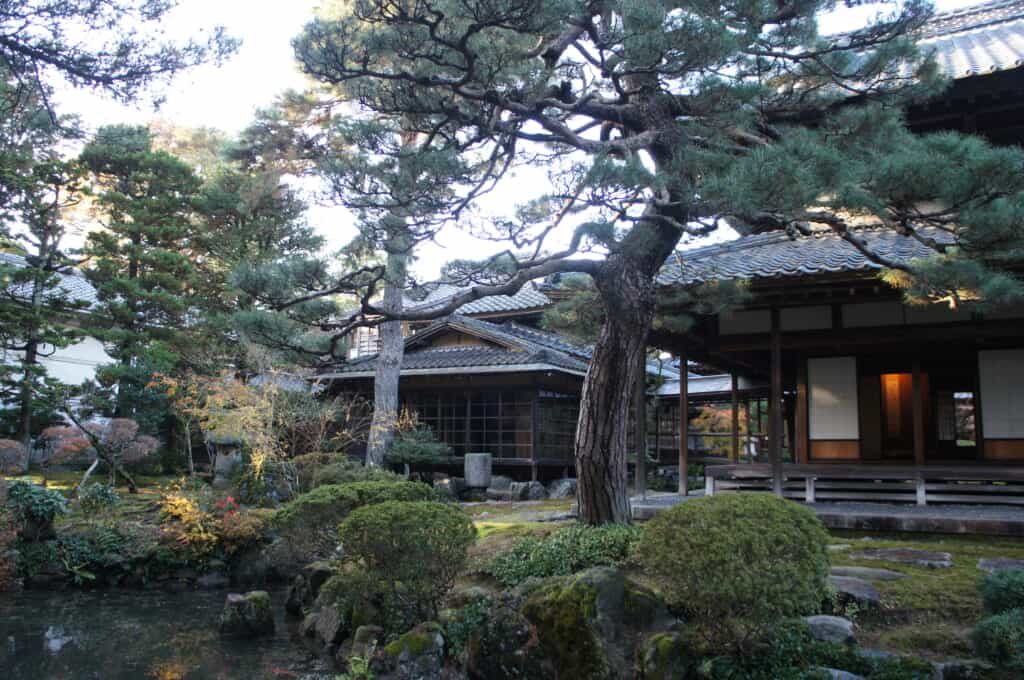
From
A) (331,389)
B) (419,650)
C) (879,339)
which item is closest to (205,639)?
(419,650)

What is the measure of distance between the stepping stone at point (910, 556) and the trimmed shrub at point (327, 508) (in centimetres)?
511

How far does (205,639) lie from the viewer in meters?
8.37

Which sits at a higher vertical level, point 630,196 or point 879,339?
point 630,196

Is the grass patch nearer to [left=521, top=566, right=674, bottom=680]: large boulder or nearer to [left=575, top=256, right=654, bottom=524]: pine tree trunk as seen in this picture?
[left=521, top=566, right=674, bottom=680]: large boulder

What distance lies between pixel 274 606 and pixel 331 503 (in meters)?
2.47

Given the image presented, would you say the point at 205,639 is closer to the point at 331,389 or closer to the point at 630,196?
the point at 630,196

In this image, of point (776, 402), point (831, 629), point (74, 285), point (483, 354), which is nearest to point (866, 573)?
point (831, 629)

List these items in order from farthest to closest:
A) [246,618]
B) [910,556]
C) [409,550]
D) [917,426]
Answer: [917,426], [246,618], [910,556], [409,550]

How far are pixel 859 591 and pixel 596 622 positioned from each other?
2165mm

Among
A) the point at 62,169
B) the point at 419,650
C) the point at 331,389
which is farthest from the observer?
the point at 331,389

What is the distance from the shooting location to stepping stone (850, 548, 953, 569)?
278 inches

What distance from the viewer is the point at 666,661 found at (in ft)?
17.3

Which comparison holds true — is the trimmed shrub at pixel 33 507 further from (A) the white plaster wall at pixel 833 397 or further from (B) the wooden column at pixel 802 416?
(A) the white plaster wall at pixel 833 397

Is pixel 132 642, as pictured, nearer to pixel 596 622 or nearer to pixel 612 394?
pixel 596 622
